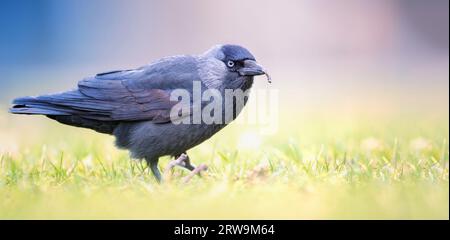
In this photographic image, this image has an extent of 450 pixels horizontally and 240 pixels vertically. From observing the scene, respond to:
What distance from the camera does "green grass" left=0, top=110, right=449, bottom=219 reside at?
414 cm

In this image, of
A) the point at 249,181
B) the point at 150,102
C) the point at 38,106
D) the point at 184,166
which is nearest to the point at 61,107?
the point at 38,106

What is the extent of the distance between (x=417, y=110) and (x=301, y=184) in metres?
5.76

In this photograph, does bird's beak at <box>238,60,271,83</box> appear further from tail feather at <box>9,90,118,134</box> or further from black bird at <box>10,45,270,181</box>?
tail feather at <box>9,90,118,134</box>

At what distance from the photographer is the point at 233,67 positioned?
17.9 feet

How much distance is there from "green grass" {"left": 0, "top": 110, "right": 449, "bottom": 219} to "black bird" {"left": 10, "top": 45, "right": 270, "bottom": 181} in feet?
0.87

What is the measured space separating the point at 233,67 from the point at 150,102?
689 mm

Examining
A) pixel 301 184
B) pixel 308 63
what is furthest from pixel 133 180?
pixel 308 63

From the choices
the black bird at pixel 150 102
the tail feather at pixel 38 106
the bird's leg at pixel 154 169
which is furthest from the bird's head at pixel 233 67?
the tail feather at pixel 38 106

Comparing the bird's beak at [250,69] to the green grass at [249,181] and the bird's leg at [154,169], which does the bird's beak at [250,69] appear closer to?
the green grass at [249,181]

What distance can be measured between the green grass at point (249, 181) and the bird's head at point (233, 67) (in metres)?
0.65

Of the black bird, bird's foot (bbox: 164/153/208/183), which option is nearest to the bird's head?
the black bird

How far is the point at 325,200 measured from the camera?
4.31m

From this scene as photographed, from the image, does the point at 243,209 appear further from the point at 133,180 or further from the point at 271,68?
the point at 271,68

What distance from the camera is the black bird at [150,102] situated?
17.4 feet
